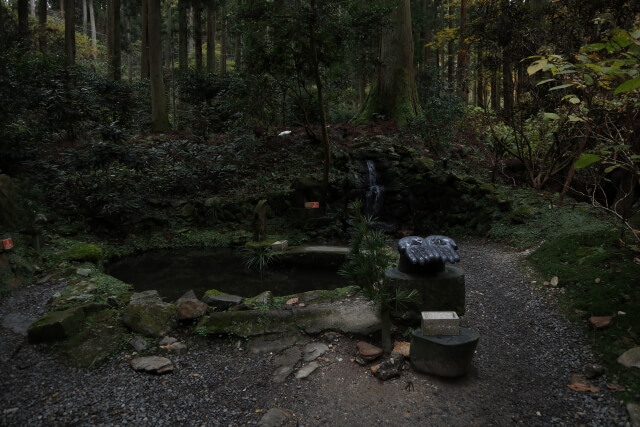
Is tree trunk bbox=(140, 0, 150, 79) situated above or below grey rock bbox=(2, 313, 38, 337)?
above

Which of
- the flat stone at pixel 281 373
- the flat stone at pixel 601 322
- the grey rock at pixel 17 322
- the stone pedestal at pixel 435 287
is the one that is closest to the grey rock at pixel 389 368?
the stone pedestal at pixel 435 287

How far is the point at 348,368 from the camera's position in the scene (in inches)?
132

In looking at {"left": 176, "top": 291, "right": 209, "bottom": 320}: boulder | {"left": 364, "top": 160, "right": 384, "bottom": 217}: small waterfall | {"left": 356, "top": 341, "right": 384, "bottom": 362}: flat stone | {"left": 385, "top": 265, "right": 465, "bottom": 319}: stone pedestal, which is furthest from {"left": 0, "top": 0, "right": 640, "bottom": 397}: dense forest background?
{"left": 176, "top": 291, "right": 209, "bottom": 320}: boulder

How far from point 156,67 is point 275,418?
11.4m

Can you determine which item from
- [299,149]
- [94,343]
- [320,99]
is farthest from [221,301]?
[299,149]

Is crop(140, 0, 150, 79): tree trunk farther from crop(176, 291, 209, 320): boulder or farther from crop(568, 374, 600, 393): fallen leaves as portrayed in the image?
crop(568, 374, 600, 393): fallen leaves

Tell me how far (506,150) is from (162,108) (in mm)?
9863

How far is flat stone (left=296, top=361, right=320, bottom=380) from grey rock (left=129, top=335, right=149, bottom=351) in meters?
1.54

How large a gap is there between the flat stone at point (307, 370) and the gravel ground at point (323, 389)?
0.07 meters

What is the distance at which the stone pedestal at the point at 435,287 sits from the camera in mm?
3611

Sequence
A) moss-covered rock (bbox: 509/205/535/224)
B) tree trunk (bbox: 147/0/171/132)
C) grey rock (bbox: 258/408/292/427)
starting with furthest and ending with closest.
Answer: tree trunk (bbox: 147/0/171/132) → moss-covered rock (bbox: 509/205/535/224) → grey rock (bbox: 258/408/292/427)

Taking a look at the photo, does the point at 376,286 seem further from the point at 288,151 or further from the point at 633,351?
the point at 288,151

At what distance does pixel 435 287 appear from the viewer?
144 inches

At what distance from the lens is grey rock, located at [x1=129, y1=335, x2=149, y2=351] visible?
12.2ft
